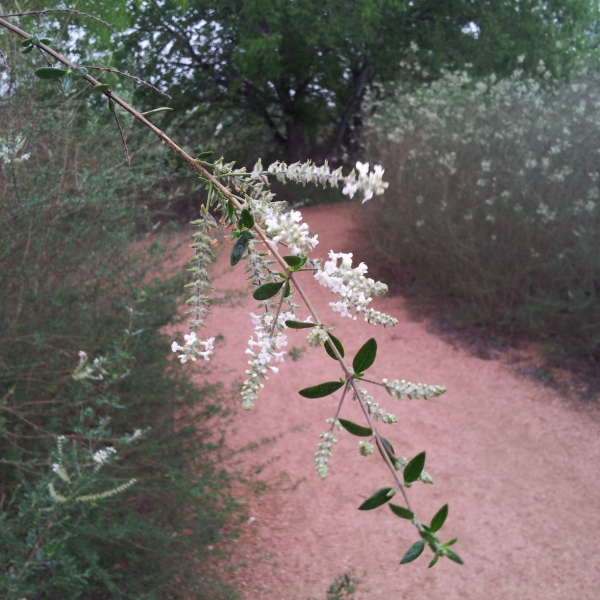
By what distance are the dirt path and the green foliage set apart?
5516 millimetres

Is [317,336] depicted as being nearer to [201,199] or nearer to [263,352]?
[263,352]

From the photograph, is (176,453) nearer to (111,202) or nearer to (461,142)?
(111,202)

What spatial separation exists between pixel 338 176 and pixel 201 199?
32.6 ft

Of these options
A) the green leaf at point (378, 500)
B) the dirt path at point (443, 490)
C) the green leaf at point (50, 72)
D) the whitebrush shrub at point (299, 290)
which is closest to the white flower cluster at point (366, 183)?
Result: the whitebrush shrub at point (299, 290)

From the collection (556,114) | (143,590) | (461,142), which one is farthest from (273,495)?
(556,114)

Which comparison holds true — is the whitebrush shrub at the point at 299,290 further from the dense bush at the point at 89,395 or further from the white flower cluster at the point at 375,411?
the dense bush at the point at 89,395

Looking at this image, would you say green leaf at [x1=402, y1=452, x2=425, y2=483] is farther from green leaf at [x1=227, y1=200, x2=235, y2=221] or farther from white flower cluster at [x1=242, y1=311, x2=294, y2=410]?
green leaf at [x1=227, y1=200, x2=235, y2=221]

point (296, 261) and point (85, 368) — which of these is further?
point (85, 368)

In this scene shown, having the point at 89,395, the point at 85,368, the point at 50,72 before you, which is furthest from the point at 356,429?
the point at 89,395

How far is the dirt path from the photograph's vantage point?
3.91 metres

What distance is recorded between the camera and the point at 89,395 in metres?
3.44

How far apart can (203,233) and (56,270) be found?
3255 millimetres

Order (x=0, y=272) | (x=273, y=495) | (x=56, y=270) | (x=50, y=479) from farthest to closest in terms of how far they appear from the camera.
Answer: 1. (x=273, y=495)
2. (x=56, y=270)
3. (x=0, y=272)
4. (x=50, y=479)

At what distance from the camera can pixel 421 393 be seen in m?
0.73
